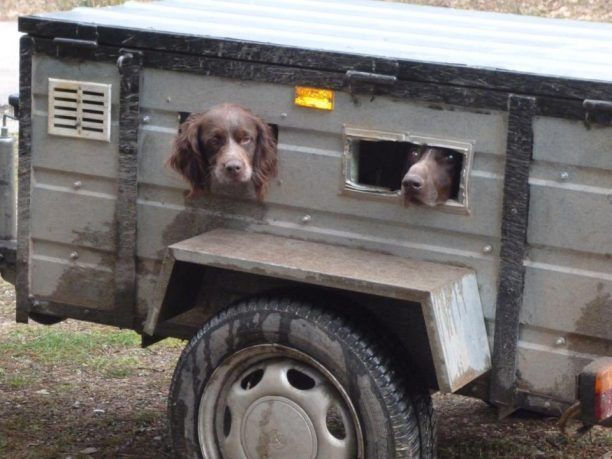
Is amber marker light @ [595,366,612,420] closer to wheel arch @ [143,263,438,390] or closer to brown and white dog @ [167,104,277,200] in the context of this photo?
wheel arch @ [143,263,438,390]

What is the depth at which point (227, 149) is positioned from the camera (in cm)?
406

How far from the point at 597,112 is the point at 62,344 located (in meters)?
3.43

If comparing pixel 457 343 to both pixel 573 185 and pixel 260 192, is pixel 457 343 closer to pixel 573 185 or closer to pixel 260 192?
pixel 573 185

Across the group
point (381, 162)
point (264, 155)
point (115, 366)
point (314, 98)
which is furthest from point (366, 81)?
point (115, 366)

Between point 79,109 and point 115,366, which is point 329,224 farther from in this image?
point 115,366

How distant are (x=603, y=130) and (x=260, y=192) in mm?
1140

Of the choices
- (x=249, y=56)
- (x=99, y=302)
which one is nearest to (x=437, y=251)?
(x=249, y=56)

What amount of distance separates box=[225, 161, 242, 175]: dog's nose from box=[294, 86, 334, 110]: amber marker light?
28 cm

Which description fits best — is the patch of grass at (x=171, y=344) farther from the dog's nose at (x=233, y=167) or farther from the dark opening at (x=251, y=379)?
the dog's nose at (x=233, y=167)

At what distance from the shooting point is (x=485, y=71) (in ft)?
12.2

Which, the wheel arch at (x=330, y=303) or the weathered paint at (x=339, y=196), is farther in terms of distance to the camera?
the wheel arch at (x=330, y=303)

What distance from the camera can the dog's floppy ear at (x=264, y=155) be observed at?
13.4 ft

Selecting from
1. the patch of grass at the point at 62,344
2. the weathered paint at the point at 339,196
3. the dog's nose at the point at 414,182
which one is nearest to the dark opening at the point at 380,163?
the weathered paint at the point at 339,196

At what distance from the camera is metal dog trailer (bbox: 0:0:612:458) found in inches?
147
